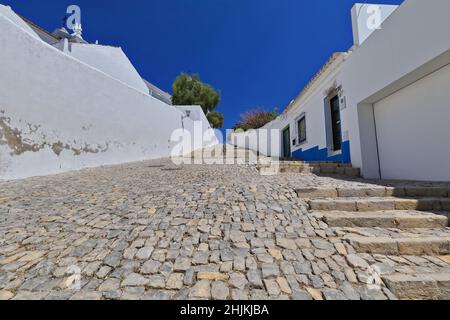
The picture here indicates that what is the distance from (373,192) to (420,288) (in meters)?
2.03

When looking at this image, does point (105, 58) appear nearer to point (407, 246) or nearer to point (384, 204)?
point (384, 204)

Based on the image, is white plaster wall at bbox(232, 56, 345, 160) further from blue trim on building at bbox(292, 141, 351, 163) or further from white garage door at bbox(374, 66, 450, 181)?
white garage door at bbox(374, 66, 450, 181)

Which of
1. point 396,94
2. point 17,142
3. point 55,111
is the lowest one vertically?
point 17,142

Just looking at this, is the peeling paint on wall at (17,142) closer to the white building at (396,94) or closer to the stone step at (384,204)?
the stone step at (384,204)

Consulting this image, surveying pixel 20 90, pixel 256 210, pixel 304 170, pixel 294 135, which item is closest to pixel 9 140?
pixel 20 90

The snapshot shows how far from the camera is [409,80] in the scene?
4.00 meters

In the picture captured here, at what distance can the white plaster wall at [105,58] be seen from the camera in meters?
11.7

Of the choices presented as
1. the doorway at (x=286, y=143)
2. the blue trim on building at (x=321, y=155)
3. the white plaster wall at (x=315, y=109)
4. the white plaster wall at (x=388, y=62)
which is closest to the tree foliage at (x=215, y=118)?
the doorway at (x=286, y=143)

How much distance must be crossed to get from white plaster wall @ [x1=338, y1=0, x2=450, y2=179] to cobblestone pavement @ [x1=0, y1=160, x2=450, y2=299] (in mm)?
3039

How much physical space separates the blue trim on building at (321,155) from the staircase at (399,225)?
254 centimetres

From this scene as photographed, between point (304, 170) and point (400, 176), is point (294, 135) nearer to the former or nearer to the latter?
point (304, 170)

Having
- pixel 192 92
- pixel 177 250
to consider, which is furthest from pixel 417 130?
pixel 192 92

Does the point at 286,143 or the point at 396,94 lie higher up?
the point at 286,143

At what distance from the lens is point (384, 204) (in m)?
3.10
